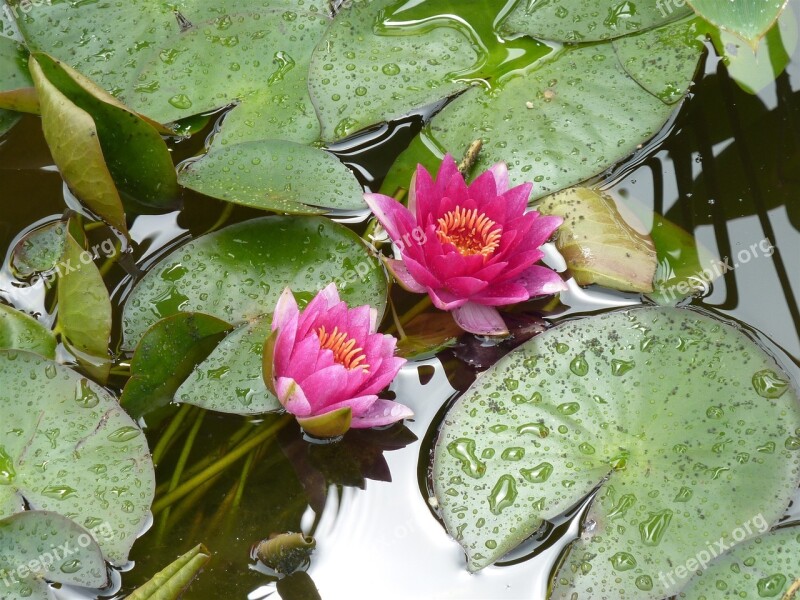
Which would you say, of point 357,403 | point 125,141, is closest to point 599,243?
point 357,403

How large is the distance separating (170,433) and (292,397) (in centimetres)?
45

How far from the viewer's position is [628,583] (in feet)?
5.96

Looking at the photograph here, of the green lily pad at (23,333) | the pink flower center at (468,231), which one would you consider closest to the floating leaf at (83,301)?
the green lily pad at (23,333)

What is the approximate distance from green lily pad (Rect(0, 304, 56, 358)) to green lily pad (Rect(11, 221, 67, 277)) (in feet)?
0.78

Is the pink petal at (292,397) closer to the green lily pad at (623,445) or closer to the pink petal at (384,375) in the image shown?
the pink petal at (384,375)

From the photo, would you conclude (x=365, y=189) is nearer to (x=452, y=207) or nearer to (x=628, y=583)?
(x=452, y=207)

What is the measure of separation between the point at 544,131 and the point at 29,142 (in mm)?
1834

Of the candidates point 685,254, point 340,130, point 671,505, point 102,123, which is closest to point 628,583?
point 671,505

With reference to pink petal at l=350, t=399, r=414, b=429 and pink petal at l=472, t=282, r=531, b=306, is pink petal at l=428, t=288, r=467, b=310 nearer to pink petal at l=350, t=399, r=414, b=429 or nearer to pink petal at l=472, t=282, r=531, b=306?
pink petal at l=472, t=282, r=531, b=306

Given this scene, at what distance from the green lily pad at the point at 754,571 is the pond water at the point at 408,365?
10cm

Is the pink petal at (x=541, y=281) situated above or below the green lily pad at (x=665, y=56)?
below

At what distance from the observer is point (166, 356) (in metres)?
2.08

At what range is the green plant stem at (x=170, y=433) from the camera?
2111 mm

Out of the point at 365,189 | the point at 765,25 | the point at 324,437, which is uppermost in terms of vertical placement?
the point at 765,25
